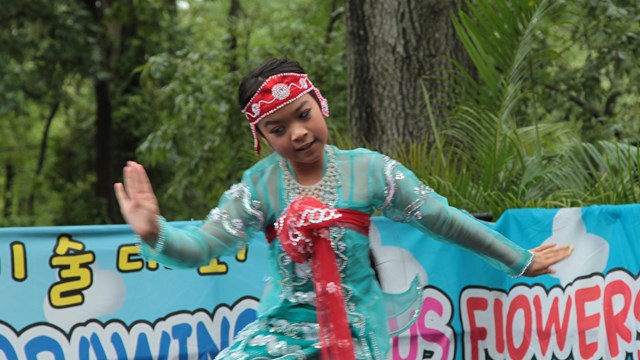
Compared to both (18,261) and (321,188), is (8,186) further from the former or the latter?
(321,188)

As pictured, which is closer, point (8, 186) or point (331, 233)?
point (331, 233)

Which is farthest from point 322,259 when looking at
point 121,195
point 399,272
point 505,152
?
point 505,152

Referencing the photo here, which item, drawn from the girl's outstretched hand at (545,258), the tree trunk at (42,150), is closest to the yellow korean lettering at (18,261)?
the girl's outstretched hand at (545,258)

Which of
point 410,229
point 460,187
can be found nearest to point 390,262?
point 410,229

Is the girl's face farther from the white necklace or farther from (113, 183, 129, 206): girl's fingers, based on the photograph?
(113, 183, 129, 206): girl's fingers

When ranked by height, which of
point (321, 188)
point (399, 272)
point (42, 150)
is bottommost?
point (399, 272)

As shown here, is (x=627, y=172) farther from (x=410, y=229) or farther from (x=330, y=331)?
(x=330, y=331)

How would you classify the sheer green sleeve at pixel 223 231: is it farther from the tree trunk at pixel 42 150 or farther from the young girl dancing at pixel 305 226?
the tree trunk at pixel 42 150

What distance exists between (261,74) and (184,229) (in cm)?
53

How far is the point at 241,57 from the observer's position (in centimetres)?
1019

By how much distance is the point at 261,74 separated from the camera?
9.41 ft

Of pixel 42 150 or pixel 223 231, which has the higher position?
pixel 42 150

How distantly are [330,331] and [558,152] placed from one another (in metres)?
3.44

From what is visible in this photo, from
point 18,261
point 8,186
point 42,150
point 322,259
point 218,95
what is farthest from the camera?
point 8,186
